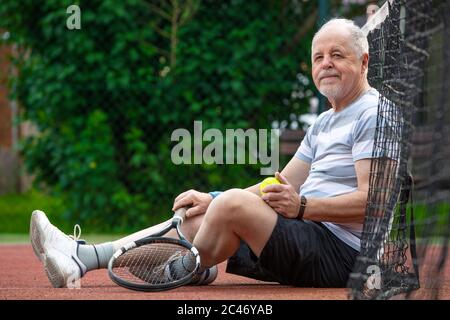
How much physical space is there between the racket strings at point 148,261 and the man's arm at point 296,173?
1.57ft

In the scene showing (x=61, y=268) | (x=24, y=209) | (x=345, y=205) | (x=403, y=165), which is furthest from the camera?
(x=24, y=209)

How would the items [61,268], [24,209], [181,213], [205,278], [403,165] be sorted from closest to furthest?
A: [403,165]
[61,268]
[181,213]
[205,278]
[24,209]

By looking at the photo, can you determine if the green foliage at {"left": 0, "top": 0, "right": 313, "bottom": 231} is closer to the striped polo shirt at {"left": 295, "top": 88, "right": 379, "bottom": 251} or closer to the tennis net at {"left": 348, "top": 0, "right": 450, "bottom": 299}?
the tennis net at {"left": 348, "top": 0, "right": 450, "bottom": 299}

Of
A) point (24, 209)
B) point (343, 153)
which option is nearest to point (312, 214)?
point (343, 153)

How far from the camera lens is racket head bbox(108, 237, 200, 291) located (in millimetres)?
3588

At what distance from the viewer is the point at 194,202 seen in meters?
3.81

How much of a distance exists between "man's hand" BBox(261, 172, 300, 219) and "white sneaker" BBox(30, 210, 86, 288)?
816 millimetres

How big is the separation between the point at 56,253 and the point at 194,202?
594 millimetres

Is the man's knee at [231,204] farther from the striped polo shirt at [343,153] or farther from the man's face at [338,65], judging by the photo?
the man's face at [338,65]

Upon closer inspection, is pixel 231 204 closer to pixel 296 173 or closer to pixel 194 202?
pixel 194 202

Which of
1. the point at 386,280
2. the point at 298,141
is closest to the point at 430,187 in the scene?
the point at 386,280

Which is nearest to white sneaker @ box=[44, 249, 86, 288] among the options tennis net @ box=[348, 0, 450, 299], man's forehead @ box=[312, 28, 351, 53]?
tennis net @ box=[348, 0, 450, 299]

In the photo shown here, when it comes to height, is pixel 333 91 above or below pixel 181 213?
above
